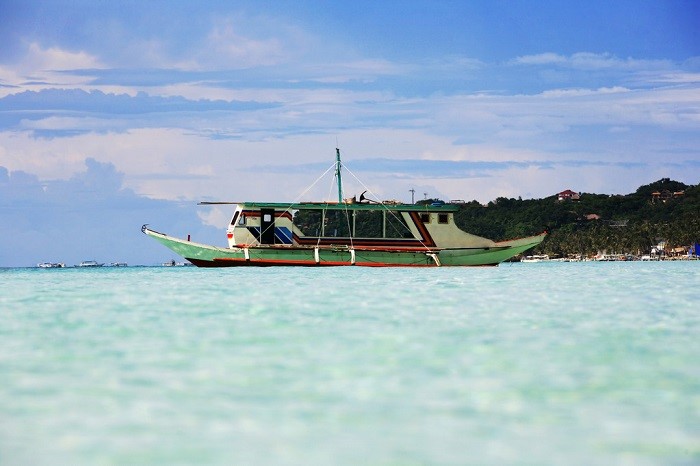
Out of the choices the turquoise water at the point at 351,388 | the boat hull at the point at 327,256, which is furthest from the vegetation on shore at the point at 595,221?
the turquoise water at the point at 351,388

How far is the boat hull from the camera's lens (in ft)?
127

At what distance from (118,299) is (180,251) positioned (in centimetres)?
2161

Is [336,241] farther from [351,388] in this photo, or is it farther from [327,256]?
[351,388]

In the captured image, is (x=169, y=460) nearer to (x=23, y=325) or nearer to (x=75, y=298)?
(x=23, y=325)

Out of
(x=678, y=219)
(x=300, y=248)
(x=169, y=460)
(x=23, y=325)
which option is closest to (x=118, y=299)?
(x=23, y=325)

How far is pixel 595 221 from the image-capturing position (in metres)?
141

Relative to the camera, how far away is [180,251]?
42.0m

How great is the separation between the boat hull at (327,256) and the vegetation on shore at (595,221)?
78643 mm

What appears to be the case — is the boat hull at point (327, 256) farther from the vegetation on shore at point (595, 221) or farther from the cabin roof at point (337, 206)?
→ the vegetation on shore at point (595, 221)

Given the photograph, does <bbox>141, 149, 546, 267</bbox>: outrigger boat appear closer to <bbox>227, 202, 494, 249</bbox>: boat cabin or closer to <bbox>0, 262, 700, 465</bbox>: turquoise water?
<bbox>227, 202, 494, 249</bbox>: boat cabin

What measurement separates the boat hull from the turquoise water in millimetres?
22779

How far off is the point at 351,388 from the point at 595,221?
138m

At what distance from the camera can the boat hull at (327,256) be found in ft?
127

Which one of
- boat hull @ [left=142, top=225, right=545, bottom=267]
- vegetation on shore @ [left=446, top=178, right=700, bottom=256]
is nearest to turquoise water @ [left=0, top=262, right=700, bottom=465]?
boat hull @ [left=142, top=225, right=545, bottom=267]
